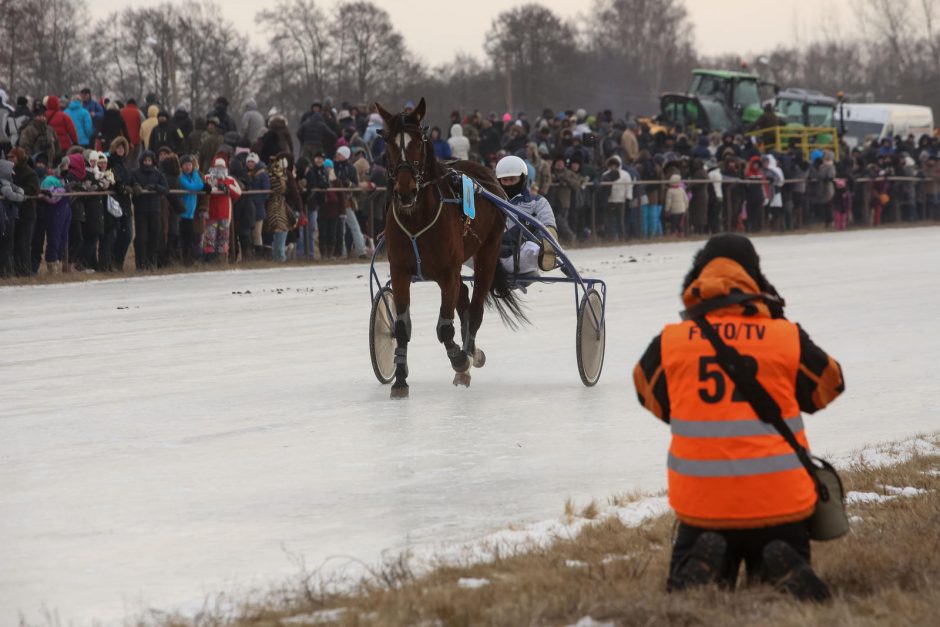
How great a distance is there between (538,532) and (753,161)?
28.0 meters

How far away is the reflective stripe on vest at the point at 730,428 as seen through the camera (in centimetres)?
480

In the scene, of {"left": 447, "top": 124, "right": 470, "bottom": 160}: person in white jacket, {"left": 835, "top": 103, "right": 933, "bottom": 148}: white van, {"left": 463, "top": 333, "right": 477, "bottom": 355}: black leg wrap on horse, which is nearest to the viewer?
{"left": 463, "top": 333, "right": 477, "bottom": 355}: black leg wrap on horse

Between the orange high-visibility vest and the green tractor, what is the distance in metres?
37.9

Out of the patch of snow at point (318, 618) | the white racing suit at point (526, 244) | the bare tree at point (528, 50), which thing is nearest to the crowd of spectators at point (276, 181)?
the white racing suit at point (526, 244)

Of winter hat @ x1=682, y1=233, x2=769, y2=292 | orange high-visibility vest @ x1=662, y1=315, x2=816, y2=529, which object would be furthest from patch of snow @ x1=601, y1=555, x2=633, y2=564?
winter hat @ x1=682, y1=233, x2=769, y2=292

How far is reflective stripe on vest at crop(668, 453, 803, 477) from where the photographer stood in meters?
4.77

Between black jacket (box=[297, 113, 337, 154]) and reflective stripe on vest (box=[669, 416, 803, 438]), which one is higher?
black jacket (box=[297, 113, 337, 154])

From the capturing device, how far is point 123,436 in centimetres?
867

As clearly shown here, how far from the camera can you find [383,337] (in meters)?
10.7

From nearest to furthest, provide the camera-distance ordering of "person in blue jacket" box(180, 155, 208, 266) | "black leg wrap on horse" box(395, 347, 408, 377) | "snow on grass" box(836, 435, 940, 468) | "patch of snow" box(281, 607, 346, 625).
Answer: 1. "patch of snow" box(281, 607, 346, 625)
2. "snow on grass" box(836, 435, 940, 468)
3. "black leg wrap on horse" box(395, 347, 408, 377)
4. "person in blue jacket" box(180, 155, 208, 266)

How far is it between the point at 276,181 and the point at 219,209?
1100 mm

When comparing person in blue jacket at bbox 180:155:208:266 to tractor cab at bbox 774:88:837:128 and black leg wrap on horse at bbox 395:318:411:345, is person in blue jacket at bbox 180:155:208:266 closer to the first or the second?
black leg wrap on horse at bbox 395:318:411:345

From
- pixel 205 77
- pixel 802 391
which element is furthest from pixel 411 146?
pixel 205 77

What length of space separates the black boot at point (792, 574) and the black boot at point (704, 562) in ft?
0.46
